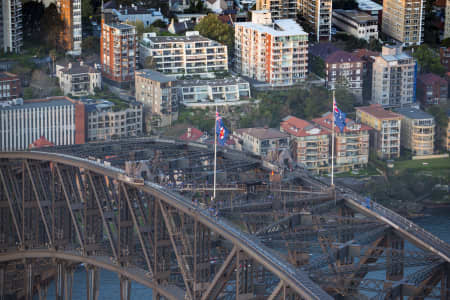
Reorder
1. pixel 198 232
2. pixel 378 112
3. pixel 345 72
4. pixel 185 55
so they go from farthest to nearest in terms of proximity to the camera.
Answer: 1. pixel 345 72
2. pixel 185 55
3. pixel 378 112
4. pixel 198 232

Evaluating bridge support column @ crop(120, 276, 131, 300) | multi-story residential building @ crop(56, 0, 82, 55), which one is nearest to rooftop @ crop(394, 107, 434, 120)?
multi-story residential building @ crop(56, 0, 82, 55)

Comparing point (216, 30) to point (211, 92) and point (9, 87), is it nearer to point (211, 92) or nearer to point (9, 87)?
point (211, 92)

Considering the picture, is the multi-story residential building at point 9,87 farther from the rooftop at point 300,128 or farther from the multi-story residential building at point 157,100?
the rooftop at point 300,128

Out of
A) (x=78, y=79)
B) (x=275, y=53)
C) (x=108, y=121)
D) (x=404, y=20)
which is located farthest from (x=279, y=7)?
(x=108, y=121)

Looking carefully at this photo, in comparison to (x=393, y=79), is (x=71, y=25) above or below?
above

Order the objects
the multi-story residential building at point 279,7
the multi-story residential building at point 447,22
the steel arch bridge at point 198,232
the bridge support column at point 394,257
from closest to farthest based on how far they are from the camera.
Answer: the steel arch bridge at point 198,232, the bridge support column at point 394,257, the multi-story residential building at point 279,7, the multi-story residential building at point 447,22

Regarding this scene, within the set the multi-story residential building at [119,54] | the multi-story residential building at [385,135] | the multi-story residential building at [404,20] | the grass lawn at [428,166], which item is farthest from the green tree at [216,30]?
the grass lawn at [428,166]
